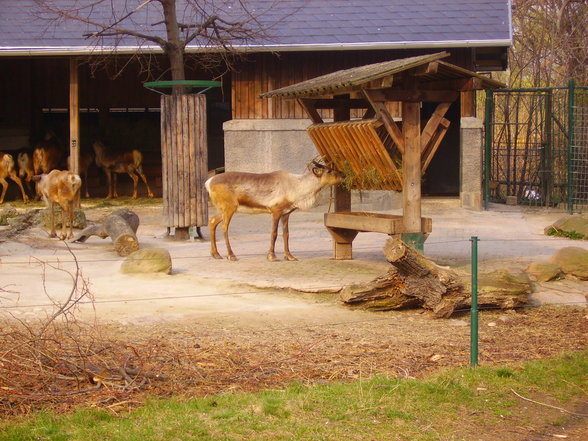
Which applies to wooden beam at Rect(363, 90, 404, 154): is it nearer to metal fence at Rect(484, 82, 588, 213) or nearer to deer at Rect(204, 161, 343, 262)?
deer at Rect(204, 161, 343, 262)

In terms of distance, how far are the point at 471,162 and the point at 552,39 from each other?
11.6 metres

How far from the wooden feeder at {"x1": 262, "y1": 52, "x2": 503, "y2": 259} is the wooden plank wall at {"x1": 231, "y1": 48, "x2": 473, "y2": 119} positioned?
6.97 meters

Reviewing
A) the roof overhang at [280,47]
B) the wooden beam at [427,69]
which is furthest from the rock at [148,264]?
the roof overhang at [280,47]

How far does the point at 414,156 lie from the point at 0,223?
27.5 feet

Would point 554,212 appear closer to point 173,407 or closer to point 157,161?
point 157,161

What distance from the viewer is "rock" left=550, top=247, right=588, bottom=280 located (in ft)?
36.3

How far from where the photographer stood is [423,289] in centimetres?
917

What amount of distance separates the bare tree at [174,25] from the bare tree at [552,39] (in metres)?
11.0

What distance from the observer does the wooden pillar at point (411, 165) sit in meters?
11.2

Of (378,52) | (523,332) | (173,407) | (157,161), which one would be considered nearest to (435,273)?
(523,332)

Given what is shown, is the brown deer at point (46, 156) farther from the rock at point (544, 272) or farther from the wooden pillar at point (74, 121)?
the rock at point (544, 272)

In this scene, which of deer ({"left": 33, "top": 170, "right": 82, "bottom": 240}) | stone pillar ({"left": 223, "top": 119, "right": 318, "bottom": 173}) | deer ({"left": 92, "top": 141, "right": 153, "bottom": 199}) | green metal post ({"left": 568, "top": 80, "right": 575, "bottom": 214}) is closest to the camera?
deer ({"left": 33, "top": 170, "right": 82, "bottom": 240})

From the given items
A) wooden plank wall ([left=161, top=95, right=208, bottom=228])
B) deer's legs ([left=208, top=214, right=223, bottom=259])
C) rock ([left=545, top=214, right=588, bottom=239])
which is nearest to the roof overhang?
wooden plank wall ([left=161, top=95, right=208, bottom=228])

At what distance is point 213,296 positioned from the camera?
1006 centimetres
